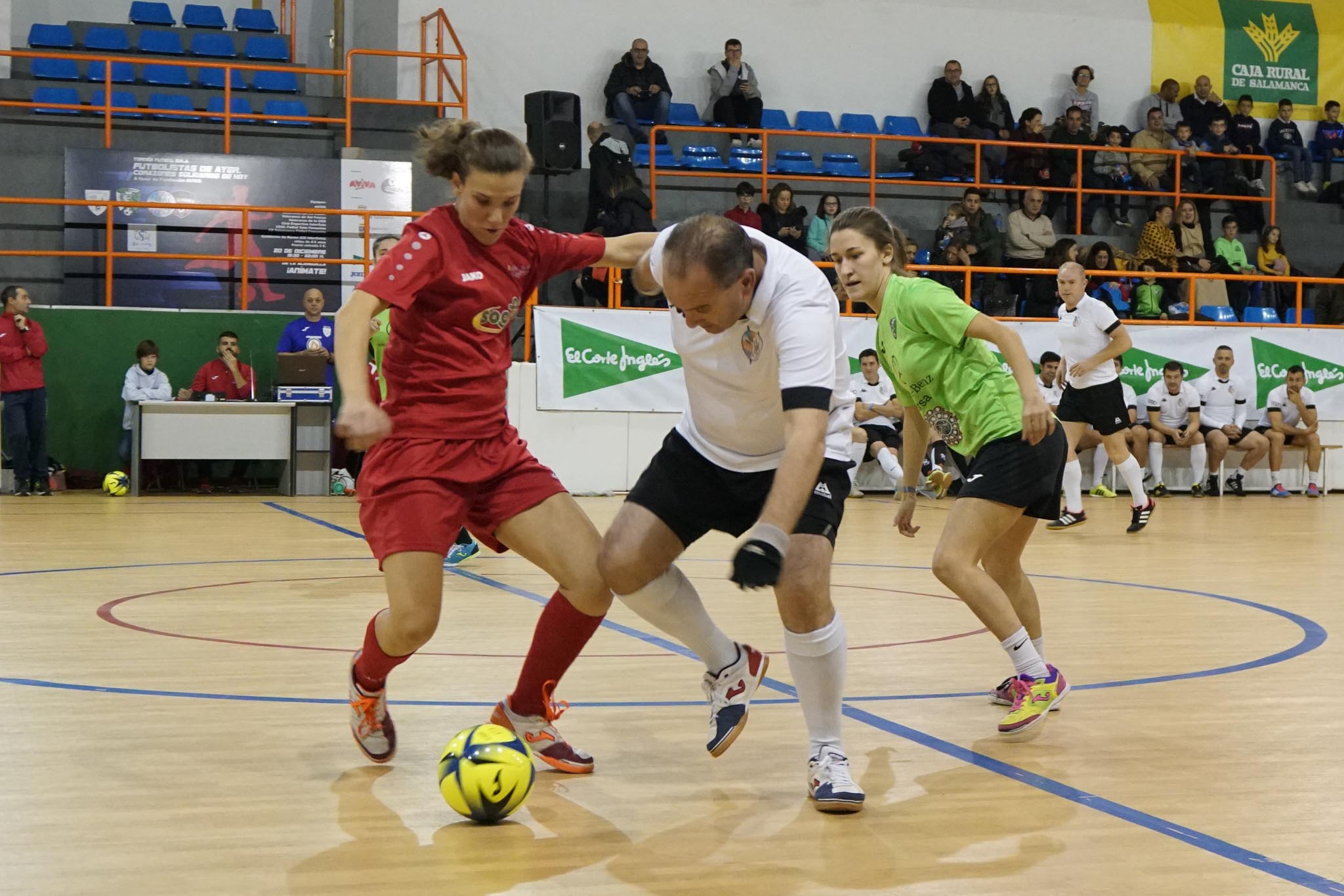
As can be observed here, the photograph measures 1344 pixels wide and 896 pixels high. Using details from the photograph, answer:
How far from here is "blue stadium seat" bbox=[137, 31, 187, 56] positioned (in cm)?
1895

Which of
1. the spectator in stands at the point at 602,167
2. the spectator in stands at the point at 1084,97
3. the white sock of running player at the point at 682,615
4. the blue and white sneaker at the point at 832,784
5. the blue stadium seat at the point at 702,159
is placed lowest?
the blue and white sneaker at the point at 832,784

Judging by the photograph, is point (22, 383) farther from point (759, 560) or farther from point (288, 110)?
point (759, 560)

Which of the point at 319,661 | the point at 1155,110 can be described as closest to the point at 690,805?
the point at 319,661

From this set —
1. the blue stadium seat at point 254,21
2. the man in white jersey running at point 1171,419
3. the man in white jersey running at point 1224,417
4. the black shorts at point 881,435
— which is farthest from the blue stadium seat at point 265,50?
the man in white jersey running at point 1224,417

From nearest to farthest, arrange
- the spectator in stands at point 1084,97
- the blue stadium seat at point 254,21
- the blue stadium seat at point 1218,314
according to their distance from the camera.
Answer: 1. the blue stadium seat at point 1218,314
2. the blue stadium seat at point 254,21
3. the spectator in stands at point 1084,97

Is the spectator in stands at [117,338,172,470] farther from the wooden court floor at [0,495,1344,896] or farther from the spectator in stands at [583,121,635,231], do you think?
the wooden court floor at [0,495,1344,896]

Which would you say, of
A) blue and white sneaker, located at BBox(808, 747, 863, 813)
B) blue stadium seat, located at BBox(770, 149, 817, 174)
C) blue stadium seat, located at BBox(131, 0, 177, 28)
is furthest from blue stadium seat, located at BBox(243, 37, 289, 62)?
blue and white sneaker, located at BBox(808, 747, 863, 813)

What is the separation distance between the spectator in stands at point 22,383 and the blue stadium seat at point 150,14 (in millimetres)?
6881

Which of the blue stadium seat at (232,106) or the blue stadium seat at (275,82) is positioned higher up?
the blue stadium seat at (275,82)

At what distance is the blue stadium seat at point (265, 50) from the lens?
64.8 feet

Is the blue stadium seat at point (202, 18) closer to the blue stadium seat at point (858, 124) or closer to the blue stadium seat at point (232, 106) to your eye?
the blue stadium seat at point (232, 106)

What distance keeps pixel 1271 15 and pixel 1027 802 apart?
22.6 metres

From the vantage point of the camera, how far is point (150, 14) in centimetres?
1984

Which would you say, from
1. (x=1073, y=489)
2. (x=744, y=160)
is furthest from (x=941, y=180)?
(x=1073, y=489)
